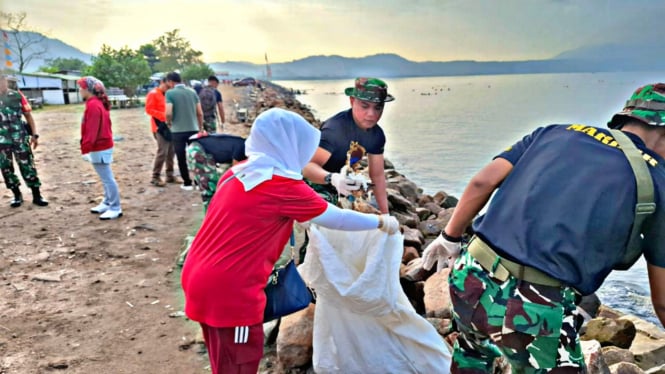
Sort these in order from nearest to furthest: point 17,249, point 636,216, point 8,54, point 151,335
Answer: point 636,216 < point 8,54 < point 151,335 < point 17,249

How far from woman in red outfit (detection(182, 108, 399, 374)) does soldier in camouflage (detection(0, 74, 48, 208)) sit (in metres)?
5.10

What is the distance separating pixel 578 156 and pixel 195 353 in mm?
2683

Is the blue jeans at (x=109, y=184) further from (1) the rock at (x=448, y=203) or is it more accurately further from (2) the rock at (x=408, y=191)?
(1) the rock at (x=448, y=203)

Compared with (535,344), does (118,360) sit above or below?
below

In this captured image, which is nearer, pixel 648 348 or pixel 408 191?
pixel 648 348

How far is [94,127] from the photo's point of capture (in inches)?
204

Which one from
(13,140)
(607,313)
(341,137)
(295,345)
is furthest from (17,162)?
(607,313)

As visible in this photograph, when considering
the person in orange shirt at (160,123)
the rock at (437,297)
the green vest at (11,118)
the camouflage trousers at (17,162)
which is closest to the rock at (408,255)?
the rock at (437,297)

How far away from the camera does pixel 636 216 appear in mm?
1419

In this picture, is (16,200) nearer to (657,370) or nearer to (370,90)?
(370,90)

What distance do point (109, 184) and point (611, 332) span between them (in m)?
5.52

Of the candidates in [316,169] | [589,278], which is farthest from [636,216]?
[316,169]

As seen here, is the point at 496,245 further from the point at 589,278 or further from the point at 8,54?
the point at 8,54

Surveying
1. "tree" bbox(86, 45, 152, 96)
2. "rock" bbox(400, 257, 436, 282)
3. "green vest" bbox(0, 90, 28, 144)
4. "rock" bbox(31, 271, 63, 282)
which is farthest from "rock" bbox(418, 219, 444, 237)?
"tree" bbox(86, 45, 152, 96)
